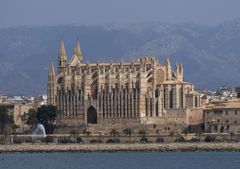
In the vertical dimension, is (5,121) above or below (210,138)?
above

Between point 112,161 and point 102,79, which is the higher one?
point 102,79

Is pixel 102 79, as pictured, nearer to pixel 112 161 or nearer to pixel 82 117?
pixel 82 117

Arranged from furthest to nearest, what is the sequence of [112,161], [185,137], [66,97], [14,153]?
[66,97], [185,137], [14,153], [112,161]

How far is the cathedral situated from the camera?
5822 inches

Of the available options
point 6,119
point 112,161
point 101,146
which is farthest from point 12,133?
point 112,161

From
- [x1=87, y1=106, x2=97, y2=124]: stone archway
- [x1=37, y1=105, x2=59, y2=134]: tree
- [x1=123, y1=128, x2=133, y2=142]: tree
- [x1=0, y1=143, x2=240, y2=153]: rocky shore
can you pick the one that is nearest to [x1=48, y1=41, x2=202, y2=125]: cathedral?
[x1=87, y1=106, x2=97, y2=124]: stone archway

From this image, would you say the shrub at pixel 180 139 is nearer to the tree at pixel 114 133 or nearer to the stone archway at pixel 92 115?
the tree at pixel 114 133

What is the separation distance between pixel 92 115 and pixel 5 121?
1057 centimetres

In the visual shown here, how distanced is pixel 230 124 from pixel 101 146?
99.2 ft

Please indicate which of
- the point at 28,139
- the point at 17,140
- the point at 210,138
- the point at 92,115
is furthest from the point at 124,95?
the point at 210,138

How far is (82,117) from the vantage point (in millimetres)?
150750

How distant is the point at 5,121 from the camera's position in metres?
153

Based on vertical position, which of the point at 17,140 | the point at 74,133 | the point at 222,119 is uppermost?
the point at 222,119

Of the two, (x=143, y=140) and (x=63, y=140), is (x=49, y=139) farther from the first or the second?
(x=143, y=140)
